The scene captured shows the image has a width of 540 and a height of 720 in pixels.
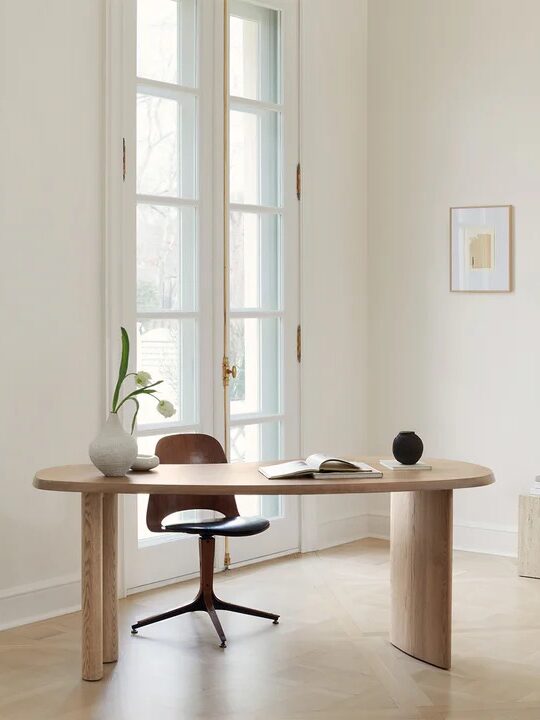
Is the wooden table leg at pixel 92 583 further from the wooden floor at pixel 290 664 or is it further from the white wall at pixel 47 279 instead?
the white wall at pixel 47 279

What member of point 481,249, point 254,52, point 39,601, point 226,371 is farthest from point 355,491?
point 254,52

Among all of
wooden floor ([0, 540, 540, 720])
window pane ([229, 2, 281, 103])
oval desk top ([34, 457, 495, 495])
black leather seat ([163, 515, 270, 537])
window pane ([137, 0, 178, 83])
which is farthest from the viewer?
window pane ([229, 2, 281, 103])

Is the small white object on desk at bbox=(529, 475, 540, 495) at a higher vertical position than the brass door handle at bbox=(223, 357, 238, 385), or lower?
lower

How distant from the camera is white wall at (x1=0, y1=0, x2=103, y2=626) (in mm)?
4586

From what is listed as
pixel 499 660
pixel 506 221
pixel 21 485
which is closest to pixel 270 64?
pixel 506 221

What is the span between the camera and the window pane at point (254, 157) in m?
5.70

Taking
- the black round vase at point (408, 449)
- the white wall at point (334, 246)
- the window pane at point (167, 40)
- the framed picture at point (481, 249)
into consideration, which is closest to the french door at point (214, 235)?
the window pane at point (167, 40)

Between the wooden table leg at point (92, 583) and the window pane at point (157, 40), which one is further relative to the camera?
the window pane at point (157, 40)

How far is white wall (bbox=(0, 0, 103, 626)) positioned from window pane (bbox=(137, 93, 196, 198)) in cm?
29

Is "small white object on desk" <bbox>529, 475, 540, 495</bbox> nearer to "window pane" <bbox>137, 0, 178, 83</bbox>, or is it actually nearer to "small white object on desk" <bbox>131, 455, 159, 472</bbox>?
"small white object on desk" <bbox>131, 455, 159, 472</bbox>

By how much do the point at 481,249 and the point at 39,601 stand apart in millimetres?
3117

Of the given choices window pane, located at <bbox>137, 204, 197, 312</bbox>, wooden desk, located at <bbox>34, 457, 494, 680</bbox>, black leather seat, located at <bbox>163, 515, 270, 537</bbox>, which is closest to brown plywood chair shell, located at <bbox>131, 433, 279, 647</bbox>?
black leather seat, located at <bbox>163, 515, 270, 537</bbox>

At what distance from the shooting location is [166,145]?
5.31 metres

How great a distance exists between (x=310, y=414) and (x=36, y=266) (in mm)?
2038
